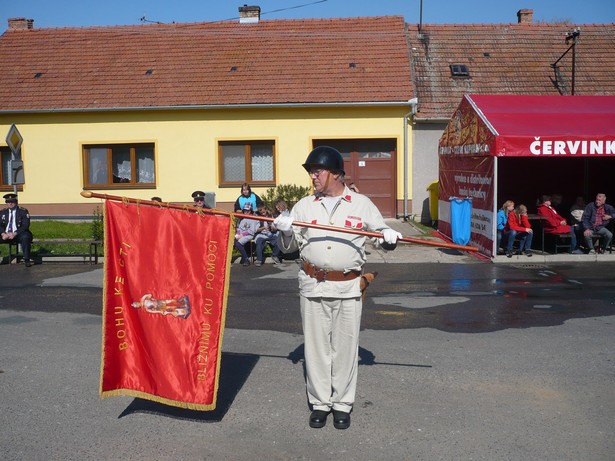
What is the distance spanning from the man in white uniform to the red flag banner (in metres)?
0.60

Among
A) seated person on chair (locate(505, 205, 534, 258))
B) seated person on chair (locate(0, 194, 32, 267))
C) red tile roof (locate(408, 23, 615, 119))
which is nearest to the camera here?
seated person on chair (locate(0, 194, 32, 267))

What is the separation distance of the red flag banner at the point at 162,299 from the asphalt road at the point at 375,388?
346mm

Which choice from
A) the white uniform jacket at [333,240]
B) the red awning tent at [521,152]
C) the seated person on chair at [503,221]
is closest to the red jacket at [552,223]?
the seated person on chair at [503,221]

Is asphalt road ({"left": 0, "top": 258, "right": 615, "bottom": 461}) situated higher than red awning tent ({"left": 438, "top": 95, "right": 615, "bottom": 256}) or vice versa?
red awning tent ({"left": 438, "top": 95, "right": 615, "bottom": 256})

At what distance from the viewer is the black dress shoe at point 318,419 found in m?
5.11

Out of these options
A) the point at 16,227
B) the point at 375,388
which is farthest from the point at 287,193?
the point at 375,388

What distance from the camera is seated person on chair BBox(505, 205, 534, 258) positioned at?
15062mm

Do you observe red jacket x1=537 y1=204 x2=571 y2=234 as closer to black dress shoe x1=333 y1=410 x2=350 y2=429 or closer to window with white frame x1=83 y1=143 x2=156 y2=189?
black dress shoe x1=333 y1=410 x2=350 y2=429

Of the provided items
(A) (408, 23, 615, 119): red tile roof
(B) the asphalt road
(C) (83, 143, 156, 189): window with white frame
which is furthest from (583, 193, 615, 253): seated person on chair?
(C) (83, 143, 156, 189): window with white frame

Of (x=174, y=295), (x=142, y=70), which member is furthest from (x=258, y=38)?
(x=174, y=295)

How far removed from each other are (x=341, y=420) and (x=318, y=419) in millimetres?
165

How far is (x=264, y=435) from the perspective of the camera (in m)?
4.98

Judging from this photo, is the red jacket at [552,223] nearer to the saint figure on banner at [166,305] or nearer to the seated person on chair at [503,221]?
the seated person on chair at [503,221]

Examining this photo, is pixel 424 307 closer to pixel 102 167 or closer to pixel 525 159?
pixel 525 159
